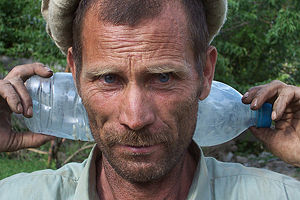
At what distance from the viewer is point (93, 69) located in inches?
74.4

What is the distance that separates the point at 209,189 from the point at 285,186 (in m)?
0.40

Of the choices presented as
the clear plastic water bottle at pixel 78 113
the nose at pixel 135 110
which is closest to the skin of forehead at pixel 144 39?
the nose at pixel 135 110

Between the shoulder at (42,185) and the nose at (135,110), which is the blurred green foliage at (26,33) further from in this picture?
the nose at (135,110)

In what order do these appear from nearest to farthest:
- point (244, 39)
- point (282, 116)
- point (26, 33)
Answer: point (282, 116) → point (26, 33) → point (244, 39)

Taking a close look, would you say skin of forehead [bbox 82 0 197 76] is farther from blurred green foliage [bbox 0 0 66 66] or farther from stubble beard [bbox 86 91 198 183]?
blurred green foliage [bbox 0 0 66 66]

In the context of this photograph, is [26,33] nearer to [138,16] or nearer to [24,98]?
[24,98]

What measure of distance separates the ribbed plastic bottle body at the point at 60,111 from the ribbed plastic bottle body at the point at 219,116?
837 millimetres

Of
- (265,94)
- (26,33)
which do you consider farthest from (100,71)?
(26,33)

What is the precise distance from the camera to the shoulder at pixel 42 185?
2139 mm

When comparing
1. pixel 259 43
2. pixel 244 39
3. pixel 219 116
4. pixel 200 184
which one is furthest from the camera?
pixel 244 39

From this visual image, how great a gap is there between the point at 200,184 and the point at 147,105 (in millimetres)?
555

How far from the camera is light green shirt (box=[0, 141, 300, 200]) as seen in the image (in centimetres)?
208

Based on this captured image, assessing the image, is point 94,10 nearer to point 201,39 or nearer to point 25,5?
point 201,39

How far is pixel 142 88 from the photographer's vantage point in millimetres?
1807
